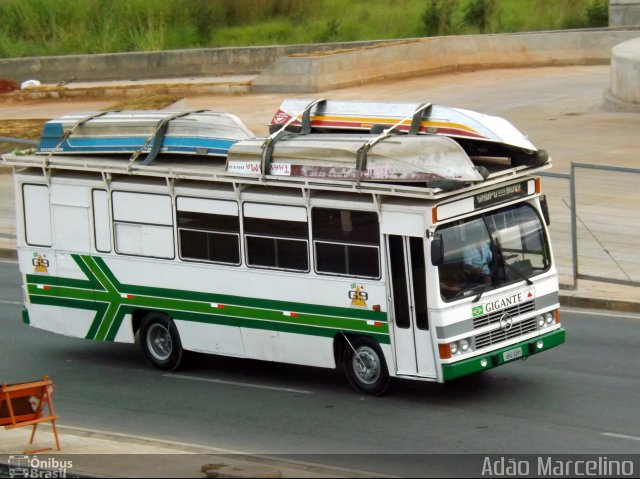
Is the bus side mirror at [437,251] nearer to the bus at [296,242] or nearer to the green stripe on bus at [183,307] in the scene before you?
the bus at [296,242]

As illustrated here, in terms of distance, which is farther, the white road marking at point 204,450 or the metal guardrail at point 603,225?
the metal guardrail at point 603,225

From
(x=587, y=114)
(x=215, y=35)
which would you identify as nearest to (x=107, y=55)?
(x=215, y=35)

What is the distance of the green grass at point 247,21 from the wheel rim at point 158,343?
31737mm

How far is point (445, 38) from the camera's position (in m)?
42.6

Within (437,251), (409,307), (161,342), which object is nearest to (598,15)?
(161,342)

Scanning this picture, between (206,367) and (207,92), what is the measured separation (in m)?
24.6

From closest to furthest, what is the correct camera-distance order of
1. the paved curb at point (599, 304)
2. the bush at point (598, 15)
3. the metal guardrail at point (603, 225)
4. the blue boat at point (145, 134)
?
the blue boat at point (145, 134)
the paved curb at point (599, 304)
the metal guardrail at point (603, 225)
the bush at point (598, 15)

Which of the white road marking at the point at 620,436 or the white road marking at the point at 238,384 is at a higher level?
the white road marking at the point at 620,436

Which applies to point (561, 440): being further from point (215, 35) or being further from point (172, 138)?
point (215, 35)

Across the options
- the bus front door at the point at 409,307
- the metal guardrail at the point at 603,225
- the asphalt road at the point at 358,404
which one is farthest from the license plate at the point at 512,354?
the metal guardrail at the point at 603,225

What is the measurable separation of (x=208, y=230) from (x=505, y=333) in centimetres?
375

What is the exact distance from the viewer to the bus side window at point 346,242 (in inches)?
563

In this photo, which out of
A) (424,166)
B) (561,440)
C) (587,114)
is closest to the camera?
(561,440)

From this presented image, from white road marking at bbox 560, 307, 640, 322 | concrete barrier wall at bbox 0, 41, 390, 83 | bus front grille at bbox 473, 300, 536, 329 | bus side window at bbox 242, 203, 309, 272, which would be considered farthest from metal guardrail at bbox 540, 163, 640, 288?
concrete barrier wall at bbox 0, 41, 390, 83
